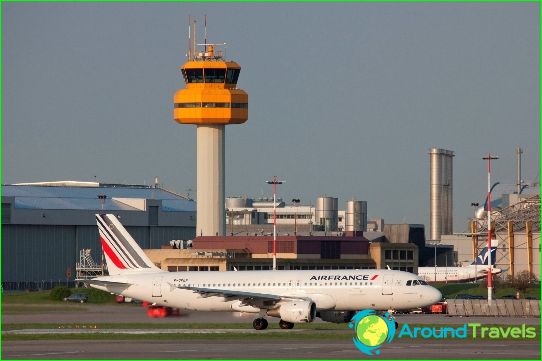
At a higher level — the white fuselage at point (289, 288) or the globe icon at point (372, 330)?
the white fuselage at point (289, 288)

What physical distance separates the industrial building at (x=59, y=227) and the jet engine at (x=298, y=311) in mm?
96647

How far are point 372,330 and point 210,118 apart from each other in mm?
109193

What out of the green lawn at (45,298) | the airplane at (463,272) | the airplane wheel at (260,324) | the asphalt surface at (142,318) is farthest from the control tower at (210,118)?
the airplane wheel at (260,324)

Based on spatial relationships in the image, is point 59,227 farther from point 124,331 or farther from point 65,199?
point 124,331

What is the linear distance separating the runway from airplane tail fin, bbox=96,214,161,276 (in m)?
21.3

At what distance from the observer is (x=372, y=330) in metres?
64.0

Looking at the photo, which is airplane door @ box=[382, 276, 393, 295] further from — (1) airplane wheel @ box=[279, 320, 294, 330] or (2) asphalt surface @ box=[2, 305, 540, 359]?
(2) asphalt surface @ box=[2, 305, 540, 359]

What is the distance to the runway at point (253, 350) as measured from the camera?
2092 inches

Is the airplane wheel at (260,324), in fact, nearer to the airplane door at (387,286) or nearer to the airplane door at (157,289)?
the airplane door at (387,286)

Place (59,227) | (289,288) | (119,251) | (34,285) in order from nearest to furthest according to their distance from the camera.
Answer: (289,288)
(119,251)
(34,285)
(59,227)

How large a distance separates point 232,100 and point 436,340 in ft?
366

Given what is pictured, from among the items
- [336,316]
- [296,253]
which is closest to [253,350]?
[336,316]

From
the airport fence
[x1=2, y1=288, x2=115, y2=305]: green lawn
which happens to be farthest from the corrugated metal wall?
[x1=2, y1=288, x2=115, y2=305]: green lawn
